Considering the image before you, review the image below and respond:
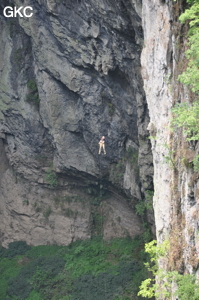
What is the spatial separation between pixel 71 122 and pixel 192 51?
610 inches

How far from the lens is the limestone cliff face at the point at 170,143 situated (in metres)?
10.2

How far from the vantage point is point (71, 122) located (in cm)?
2603

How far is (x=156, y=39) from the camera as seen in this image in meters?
15.0

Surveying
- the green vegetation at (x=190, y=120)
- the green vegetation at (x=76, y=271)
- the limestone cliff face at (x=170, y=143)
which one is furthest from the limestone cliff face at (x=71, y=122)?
the green vegetation at (x=190, y=120)

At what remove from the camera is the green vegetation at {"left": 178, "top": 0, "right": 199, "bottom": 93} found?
1042cm

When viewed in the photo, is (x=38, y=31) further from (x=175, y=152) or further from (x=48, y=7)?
(x=175, y=152)

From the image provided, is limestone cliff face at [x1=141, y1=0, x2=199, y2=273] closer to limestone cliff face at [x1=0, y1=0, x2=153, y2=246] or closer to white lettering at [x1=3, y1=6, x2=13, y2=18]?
limestone cliff face at [x1=0, y1=0, x2=153, y2=246]

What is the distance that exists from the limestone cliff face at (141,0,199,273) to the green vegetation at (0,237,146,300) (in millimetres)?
9938

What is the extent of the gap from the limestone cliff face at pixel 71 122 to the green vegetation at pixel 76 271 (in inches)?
48.2

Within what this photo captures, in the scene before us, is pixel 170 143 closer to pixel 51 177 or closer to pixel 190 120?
pixel 190 120

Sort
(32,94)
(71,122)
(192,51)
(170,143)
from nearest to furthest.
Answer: (192,51)
(170,143)
(71,122)
(32,94)

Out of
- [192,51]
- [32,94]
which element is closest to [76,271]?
[32,94]

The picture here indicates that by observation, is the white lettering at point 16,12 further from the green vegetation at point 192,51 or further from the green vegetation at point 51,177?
the green vegetation at point 192,51

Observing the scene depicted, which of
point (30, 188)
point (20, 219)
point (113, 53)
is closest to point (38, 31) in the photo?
point (113, 53)
